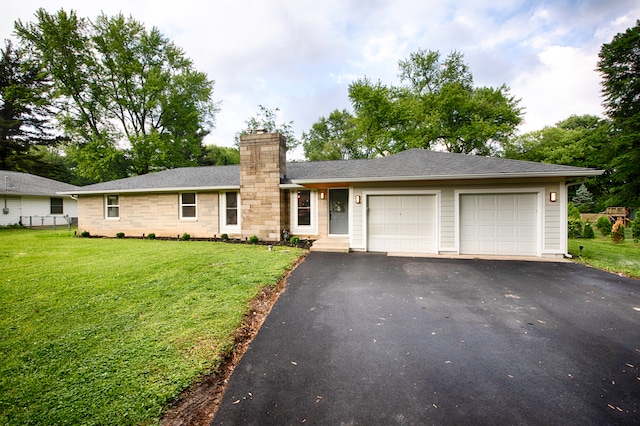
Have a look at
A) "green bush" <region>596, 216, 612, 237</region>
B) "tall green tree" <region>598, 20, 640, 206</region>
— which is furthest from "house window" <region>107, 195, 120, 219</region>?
"tall green tree" <region>598, 20, 640, 206</region>

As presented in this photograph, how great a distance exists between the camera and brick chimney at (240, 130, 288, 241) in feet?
32.6

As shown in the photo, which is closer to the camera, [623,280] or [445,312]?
[445,312]

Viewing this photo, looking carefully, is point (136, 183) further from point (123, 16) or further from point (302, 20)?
point (123, 16)

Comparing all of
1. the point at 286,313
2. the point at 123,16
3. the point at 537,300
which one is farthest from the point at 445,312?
the point at 123,16

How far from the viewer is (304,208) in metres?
10.4

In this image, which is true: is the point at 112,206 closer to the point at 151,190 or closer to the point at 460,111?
the point at 151,190

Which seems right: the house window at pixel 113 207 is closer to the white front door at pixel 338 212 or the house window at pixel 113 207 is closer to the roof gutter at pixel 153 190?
the roof gutter at pixel 153 190

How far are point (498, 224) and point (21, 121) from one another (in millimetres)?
35587

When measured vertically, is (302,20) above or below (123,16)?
below

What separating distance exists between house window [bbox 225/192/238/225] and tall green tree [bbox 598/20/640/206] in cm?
2222

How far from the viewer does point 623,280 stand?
535cm

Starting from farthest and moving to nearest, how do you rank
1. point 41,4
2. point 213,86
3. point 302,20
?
point 213,86 < point 41,4 < point 302,20

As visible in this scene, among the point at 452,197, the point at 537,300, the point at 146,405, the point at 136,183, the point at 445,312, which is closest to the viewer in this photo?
the point at 146,405

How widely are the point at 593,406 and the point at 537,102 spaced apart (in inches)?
960
